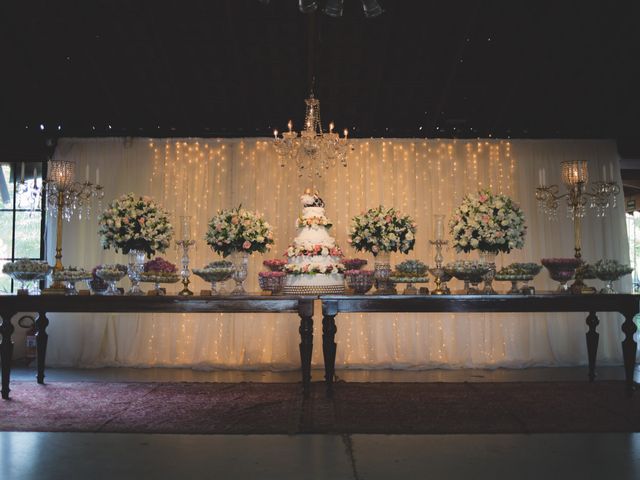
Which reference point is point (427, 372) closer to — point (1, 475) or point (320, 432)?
point (320, 432)

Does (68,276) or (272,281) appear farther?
(272,281)

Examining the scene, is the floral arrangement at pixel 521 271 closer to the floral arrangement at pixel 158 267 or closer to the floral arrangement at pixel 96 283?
the floral arrangement at pixel 158 267

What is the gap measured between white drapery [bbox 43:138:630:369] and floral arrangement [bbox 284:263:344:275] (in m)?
2.34

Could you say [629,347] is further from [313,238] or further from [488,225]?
[313,238]

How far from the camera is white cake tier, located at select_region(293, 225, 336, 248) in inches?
227

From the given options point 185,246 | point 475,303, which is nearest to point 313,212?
point 185,246

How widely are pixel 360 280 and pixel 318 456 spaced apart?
213 centimetres

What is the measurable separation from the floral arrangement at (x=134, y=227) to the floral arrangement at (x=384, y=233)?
6.20 ft

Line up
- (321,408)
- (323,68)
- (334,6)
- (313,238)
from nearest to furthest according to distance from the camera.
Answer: (334,6) → (321,408) → (313,238) → (323,68)

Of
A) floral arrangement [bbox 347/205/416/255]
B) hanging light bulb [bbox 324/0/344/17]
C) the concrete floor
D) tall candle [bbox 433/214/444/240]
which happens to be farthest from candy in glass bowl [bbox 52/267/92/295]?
tall candle [bbox 433/214/444/240]

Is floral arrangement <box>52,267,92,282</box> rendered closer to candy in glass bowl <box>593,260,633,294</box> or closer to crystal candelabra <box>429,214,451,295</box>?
crystal candelabra <box>429,214,451,295</box>

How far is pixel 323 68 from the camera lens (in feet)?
23.1

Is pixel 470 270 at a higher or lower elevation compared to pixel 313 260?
lower

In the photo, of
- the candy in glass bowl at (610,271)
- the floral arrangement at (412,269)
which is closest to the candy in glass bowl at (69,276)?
the floral arrangement at (412,269)
